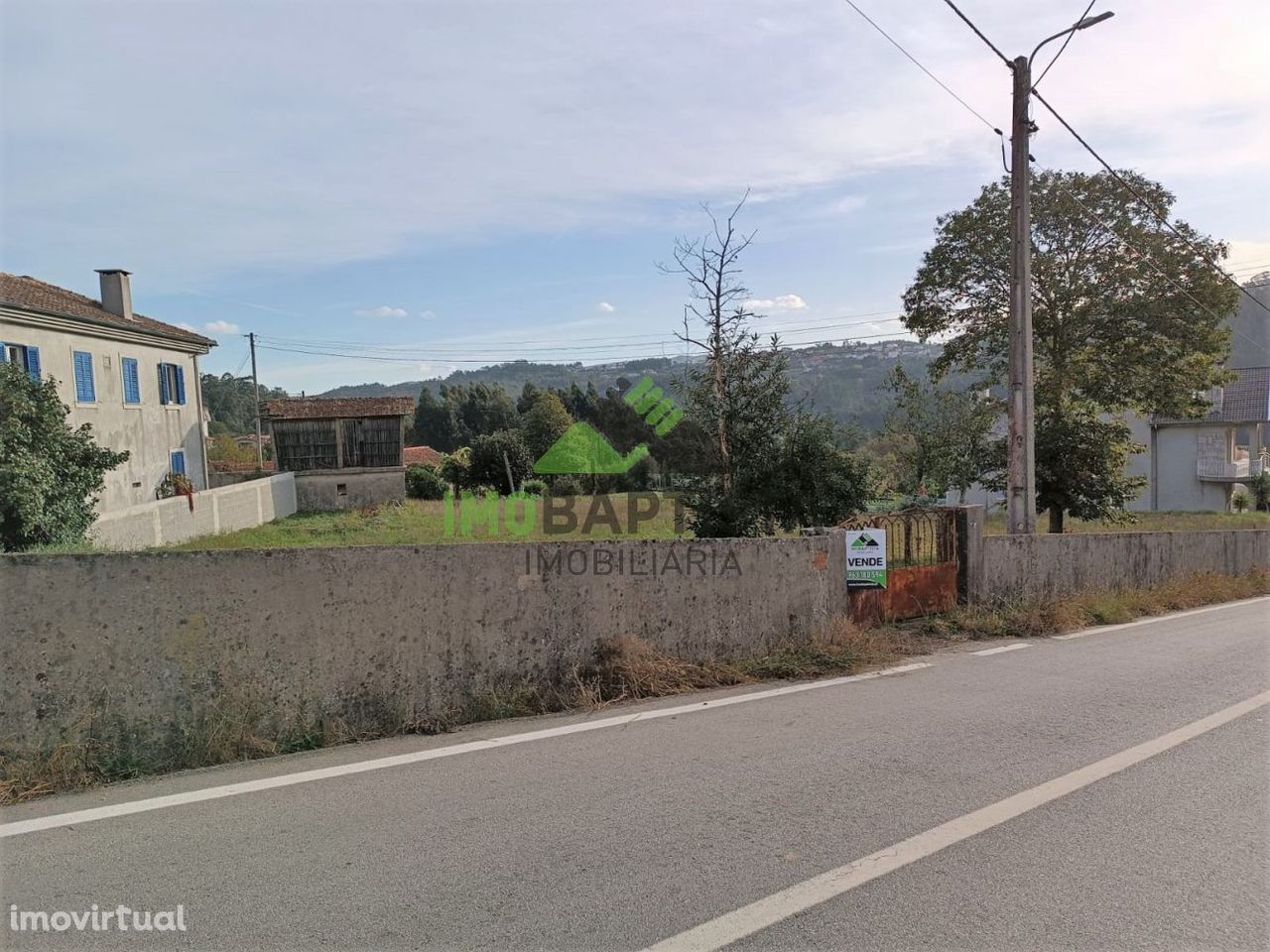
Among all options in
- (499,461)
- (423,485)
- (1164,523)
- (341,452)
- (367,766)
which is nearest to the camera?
(367,766)

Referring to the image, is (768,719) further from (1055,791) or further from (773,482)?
(773,482)

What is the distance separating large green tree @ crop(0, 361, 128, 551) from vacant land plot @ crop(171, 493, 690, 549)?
2817mm

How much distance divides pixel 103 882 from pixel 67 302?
1066 inches

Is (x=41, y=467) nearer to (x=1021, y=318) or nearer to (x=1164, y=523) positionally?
(x=1021, y=318)

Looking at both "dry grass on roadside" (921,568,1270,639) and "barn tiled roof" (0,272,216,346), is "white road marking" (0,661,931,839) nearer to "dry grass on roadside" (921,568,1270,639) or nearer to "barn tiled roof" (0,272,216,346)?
"dry grass on roadside" (921,568,1270,639)

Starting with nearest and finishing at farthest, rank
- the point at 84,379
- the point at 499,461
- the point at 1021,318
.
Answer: the point at 1021,318, the point at 84,379, the point at 499,461

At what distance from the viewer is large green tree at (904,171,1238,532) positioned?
20625mm

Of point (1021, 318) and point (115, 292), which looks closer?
point (1021, 318)

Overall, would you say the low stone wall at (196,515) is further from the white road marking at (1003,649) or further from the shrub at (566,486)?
the white road marking at (1003,649)

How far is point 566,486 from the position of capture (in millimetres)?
40969

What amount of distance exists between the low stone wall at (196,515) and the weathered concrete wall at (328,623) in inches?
507

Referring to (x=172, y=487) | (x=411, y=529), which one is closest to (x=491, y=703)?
(x=411, y=529)

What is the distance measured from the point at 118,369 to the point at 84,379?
1.80m

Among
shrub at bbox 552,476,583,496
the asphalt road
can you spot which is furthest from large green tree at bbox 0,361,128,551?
shrub at bbox 552,476,583,496
